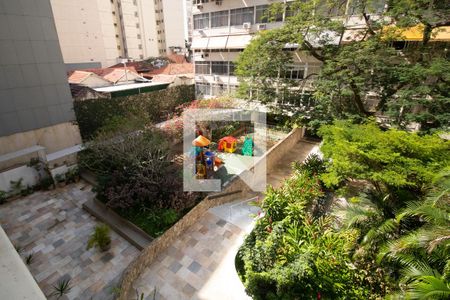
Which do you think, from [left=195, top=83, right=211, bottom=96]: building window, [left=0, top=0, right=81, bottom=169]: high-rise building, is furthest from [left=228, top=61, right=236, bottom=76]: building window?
[left=0, top=0, right=81, bottom=169]: high-rise building

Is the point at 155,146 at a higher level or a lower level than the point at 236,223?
higher

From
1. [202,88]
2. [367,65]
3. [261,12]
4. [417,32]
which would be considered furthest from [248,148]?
[202,88]

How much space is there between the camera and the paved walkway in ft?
20.9

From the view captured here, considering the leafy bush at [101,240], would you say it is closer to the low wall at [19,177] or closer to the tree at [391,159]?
the low wall at [19,177]

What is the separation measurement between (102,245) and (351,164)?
8409 mm

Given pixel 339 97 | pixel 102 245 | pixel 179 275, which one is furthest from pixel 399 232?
pixel 339 97

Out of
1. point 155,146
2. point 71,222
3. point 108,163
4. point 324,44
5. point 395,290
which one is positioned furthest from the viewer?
point 324,44

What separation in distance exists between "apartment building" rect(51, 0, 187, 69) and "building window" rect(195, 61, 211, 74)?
72.6 ft

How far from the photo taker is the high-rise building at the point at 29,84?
10375 millimetres

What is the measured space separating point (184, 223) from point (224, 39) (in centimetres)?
2007

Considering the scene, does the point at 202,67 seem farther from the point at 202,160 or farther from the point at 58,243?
the point at 58,243

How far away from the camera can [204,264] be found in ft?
23.5

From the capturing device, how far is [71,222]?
8.63 metres

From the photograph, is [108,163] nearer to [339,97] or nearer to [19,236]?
[19,236]
